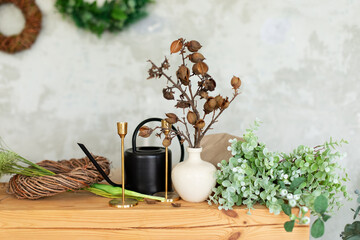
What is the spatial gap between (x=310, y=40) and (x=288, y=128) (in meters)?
0.46

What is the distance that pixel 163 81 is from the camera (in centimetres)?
169

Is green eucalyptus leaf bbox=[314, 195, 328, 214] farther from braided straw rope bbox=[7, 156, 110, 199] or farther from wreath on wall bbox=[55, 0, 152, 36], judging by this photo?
wreath on wall bbox=[55, 0, 152, 36]

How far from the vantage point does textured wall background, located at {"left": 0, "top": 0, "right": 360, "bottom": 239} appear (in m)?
1.66

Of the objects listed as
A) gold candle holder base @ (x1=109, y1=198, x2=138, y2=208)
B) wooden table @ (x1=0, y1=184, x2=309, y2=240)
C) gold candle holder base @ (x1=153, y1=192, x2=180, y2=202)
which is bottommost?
wooden table @ (x1=0, y1=184, x2=309, y2=240)

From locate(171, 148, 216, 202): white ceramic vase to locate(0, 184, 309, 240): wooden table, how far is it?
58mm

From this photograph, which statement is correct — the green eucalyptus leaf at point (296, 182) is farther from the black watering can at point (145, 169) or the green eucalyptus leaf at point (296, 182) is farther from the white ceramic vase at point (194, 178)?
the black watering can at point (145, 169)

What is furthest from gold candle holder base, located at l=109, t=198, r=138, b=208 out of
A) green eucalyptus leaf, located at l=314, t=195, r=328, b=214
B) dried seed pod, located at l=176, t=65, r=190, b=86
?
green eucalyptus leaf, located at l=314, t=195, r=328, b=214

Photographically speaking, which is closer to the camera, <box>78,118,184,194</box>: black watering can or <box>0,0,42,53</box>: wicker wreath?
<box>78,118,184,194</box>: black watering can

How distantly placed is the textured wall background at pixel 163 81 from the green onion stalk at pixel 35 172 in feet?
1.74

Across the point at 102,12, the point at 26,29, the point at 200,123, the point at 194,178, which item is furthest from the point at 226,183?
the point at 26,29

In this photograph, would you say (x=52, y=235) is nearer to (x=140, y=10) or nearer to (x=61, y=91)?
(x=61, y=91)

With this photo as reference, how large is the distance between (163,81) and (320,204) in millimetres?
1003

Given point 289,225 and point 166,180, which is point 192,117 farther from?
point 289,225

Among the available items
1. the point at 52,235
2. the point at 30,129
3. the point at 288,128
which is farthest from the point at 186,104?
the point at 30,129
